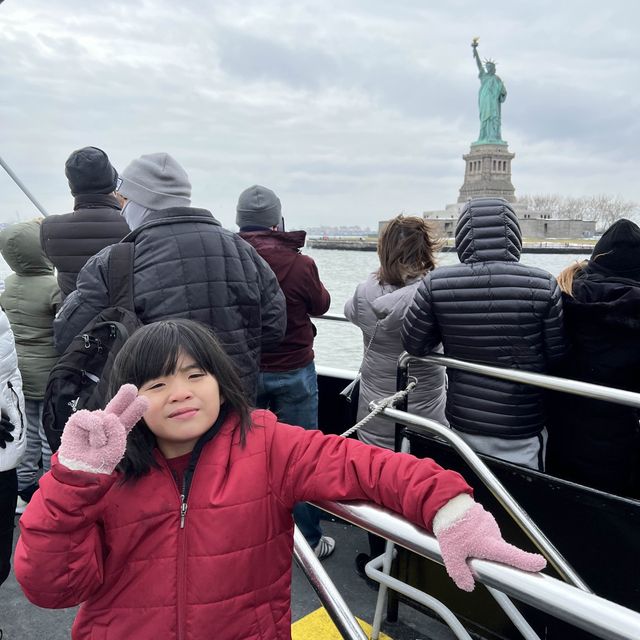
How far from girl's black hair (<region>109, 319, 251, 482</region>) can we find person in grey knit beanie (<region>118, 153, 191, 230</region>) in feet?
3.00

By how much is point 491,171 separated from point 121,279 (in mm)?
68398

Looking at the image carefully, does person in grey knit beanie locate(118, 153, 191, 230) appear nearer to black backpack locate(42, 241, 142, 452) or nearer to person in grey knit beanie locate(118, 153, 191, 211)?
person in grey knit beanie locate(118, 153, 191, 211)

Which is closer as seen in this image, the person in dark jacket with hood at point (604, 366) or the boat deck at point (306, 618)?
the person in dark jacket with hood at point (604, 366)

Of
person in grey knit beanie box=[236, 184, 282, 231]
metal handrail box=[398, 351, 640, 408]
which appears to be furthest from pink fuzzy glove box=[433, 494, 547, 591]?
person in grey knit beanie box=[236, 184, 282, 231]

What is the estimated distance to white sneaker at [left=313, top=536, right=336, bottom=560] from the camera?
9.48 ft

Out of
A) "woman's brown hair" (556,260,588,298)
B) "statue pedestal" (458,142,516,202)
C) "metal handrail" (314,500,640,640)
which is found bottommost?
"metal handrail" (314,500,640,640)

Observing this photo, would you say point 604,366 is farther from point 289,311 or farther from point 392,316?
point 289,311

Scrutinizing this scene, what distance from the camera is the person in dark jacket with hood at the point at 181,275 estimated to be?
6.21ft

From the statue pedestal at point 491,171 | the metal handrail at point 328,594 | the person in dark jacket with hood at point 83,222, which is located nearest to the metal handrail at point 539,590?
the metal handrail at point 328,594

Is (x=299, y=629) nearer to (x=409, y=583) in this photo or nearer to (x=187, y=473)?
(x=409, y=583)

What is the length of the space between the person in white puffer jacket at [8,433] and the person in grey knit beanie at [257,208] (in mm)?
1147

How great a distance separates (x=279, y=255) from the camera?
107 inches

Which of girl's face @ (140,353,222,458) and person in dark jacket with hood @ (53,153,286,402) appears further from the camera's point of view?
person in dark jacket with hood @ (53,153,286,402)

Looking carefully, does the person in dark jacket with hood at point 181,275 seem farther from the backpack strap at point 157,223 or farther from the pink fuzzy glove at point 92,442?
the pink fuzzy glove at point 92,442
